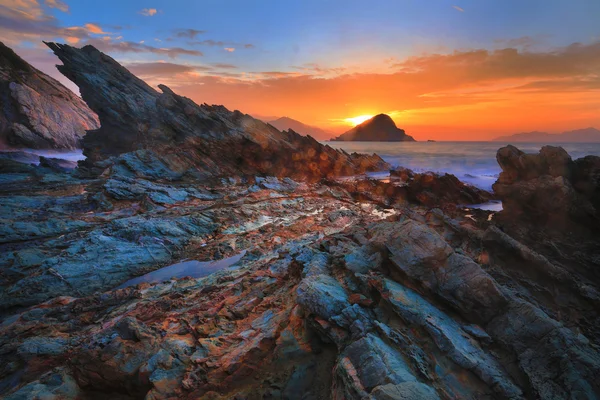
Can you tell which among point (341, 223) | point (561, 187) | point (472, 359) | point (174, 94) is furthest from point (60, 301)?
Answer: point (174, 94)

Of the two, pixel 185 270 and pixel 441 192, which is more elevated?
pixel 441 192

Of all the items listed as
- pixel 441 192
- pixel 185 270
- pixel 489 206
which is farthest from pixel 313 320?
pixel 489 206

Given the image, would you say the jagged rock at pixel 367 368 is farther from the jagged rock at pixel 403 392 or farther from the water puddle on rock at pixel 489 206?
the water puddle on rock at pixel 489 206

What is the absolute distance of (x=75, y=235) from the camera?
1734cm

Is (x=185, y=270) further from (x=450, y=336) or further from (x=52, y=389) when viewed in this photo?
(x=450, y=336)

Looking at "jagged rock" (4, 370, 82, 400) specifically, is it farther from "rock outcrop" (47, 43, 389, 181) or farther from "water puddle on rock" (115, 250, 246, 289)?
"rock outcrop" (47, 43, 389, 181)

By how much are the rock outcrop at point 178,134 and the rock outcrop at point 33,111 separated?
19390mm

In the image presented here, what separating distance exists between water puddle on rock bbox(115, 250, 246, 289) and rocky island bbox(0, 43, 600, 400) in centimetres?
25

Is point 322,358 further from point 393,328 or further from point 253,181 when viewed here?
point 253,181

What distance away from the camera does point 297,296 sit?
7941 mm

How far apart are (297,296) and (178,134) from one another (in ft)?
124

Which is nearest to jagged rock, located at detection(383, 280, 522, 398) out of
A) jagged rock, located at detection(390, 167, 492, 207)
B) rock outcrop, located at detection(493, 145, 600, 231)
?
rock outcrop, located at detection(493, 145, 600, 231)

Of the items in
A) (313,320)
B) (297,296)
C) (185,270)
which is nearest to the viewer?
(313,320)

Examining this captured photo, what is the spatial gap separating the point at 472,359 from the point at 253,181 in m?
31.1
